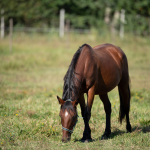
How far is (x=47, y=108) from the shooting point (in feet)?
18.1

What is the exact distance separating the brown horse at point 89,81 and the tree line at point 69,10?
20159mm

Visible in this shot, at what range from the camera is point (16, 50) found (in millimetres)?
16078

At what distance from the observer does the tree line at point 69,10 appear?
25.2 meters

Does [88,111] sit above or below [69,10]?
below

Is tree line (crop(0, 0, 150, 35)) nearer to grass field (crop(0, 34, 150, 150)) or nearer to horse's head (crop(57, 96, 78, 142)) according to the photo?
grass field (crop(0, 34, 150, 150))

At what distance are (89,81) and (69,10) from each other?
83.7 feet

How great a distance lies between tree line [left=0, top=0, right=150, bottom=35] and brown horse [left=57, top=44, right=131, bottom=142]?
20.2 meters

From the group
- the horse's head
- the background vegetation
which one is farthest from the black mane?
the background vegetation

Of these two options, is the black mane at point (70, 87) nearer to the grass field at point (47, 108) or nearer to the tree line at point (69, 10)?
the grass field at point (47, 108)

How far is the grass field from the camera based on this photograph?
385cm

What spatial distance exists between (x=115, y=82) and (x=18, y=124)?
2059 mm

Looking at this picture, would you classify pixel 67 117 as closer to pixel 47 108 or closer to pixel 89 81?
pixel 89 81

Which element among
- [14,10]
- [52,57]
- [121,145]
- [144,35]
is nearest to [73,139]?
[121,145]

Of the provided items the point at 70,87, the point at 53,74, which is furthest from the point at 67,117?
the point at 53,74
